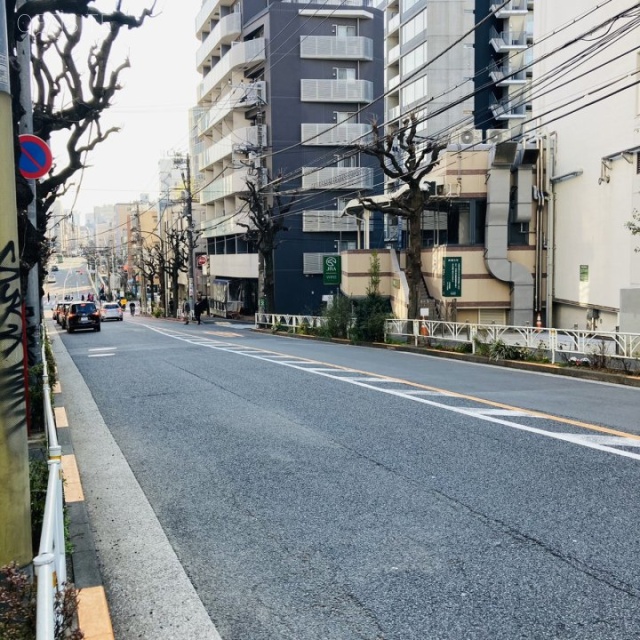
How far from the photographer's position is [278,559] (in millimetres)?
5281

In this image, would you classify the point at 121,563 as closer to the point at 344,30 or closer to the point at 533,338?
the point at 533,338

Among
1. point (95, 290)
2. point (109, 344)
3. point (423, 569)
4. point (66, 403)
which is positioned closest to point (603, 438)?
point (423, 569)

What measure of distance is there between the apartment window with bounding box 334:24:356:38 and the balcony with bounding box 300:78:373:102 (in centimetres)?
414

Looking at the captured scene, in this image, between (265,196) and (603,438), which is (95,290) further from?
(603,438)

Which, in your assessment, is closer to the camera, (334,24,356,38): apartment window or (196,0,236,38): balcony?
(334,24,356,38): apartment window

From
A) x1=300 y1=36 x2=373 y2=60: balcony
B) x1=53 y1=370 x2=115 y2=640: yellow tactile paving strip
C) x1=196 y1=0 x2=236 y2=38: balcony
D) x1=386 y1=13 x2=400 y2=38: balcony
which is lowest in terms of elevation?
Answer: x1=53 y1=370 x2=115 y2=640: yellow tactile paving strip

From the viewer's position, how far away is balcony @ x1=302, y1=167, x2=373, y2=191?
51219 mm

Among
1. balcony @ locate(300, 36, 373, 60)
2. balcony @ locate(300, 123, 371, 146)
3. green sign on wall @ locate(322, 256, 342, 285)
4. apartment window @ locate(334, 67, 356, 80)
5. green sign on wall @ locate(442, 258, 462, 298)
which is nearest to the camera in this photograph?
green sign on wall @ locate(442, 258, 462, 298)

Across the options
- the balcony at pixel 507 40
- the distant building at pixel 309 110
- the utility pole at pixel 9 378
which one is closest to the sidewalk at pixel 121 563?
the utility pole at pixel 9 378

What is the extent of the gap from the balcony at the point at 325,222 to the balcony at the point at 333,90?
8.14m

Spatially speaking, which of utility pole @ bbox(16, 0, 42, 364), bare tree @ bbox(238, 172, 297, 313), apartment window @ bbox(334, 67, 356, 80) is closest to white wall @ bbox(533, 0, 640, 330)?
utility pole @ bbox(16, 0, 42, 364)

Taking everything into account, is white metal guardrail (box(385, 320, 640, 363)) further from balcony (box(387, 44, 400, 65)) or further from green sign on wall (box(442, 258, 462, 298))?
balcony (box(387, 44, 400, 65))

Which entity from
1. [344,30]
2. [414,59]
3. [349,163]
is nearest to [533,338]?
[349,163]

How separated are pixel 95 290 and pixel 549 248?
104178 millimetres
